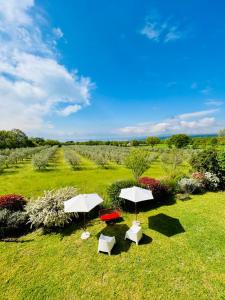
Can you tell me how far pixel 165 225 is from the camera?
9773mm

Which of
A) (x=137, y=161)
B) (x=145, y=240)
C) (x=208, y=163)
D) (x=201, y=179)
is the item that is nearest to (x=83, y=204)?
(x=145, y=240)

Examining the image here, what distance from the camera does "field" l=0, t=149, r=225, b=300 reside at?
18.7 feet

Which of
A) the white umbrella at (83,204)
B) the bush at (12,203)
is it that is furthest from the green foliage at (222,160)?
the bush at (12,203)

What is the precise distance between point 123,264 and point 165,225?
391cm

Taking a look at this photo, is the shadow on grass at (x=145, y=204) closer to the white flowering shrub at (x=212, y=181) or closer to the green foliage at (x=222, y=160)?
the white flowering shrub at (x=212, y=181)

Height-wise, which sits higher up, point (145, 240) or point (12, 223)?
point (12, 223)

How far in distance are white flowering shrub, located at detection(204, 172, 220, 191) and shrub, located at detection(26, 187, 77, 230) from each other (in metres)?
12.5

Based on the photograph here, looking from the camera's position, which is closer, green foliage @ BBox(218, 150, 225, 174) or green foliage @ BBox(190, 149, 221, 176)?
green foliage @ BBox(218, 150, 225, 174)

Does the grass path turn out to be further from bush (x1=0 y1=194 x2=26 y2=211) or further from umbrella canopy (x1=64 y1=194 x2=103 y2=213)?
bush (x1=0 y1=194 x2=26 y2=211)

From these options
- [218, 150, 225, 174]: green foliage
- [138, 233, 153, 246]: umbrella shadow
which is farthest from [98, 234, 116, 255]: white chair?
[218, 150, 225, 174]: green foliage

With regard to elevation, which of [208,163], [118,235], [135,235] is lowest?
[118,235]

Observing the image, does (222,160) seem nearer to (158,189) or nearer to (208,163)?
(208,163)

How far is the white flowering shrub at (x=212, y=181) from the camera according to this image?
52.0ft

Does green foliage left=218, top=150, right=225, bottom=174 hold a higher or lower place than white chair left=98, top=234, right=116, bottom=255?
higher
